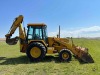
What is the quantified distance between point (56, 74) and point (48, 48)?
506 cm

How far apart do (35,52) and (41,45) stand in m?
0.69

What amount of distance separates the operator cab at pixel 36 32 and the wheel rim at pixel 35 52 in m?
0.92

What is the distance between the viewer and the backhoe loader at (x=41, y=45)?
49.4 ft

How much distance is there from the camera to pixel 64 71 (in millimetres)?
11438

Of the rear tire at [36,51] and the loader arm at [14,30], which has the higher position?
the loader arm at [14,30]

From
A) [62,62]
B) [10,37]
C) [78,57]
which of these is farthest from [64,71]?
[10,37]

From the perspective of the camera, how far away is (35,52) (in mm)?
15422

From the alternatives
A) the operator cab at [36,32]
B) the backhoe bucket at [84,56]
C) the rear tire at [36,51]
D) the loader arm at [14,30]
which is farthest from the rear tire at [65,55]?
the loader arm at [14,30]

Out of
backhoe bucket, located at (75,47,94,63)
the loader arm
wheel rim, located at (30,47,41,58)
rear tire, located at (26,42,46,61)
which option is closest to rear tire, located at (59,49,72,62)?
backhoe bucket, located at (75,47,94,63)

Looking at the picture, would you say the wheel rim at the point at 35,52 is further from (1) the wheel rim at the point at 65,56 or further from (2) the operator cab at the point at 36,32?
(1) the wheel rim at the point at 65,56

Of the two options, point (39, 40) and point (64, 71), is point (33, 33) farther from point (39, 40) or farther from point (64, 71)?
point (64, 71)

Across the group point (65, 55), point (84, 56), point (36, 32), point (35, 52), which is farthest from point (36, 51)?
point (84, 56)

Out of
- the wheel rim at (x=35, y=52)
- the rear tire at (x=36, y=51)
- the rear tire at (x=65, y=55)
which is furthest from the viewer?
the wheel rim at (x=35, y=52)

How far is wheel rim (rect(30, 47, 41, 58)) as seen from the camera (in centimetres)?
1534
